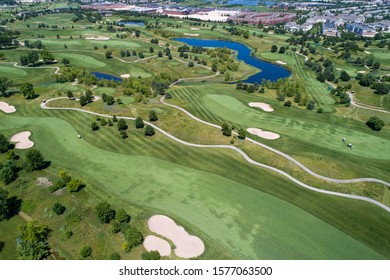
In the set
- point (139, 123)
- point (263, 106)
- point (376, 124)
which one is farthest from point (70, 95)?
point (376, 124)

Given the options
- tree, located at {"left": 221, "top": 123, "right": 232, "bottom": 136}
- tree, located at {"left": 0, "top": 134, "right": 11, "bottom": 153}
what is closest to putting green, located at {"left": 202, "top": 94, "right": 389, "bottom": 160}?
tree, located at {"left": 221, "top": 123, "right": 232, "bottom": 136}

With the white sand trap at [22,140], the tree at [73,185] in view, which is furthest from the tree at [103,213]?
the white sand trap at [22,140]

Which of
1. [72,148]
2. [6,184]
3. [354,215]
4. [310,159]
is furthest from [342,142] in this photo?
[6,184]

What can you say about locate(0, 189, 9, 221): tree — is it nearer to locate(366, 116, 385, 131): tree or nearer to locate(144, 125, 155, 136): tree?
locate(144, 125, 155, 136): tree

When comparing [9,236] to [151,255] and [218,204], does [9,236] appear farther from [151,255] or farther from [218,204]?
[218,204]

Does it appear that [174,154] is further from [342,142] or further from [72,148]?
[342,142]
